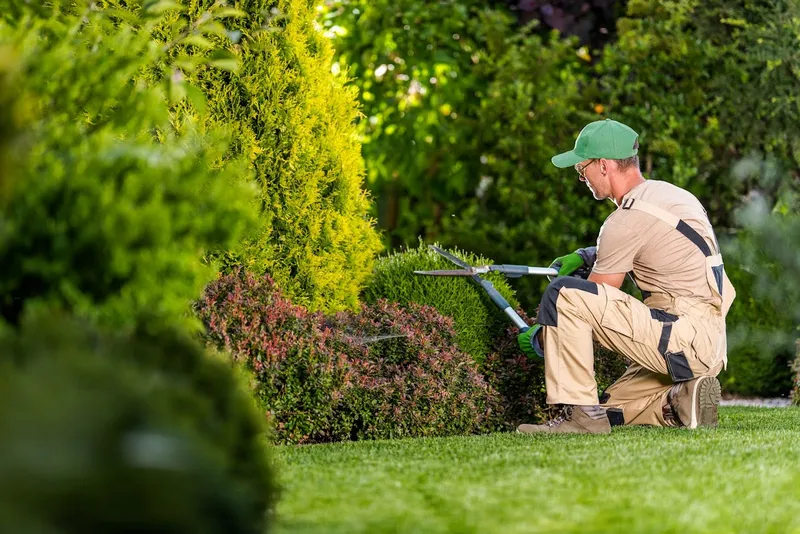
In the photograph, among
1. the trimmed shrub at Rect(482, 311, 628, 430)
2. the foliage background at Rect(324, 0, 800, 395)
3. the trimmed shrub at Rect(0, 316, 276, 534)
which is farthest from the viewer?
the foliage background at Rect(324, 0, 800, 395)

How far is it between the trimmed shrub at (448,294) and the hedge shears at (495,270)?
0.09 metres

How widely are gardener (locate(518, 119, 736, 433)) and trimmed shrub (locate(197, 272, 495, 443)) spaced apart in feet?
1.44

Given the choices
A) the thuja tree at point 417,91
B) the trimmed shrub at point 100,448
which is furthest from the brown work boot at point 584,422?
the thuja tree at point 417,91

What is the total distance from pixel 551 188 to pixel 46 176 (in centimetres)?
691

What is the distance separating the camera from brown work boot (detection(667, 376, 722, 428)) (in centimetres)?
557

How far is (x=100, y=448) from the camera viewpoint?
1.79 m

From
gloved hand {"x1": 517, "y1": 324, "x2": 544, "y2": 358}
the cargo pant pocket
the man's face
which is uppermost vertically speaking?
the man's face

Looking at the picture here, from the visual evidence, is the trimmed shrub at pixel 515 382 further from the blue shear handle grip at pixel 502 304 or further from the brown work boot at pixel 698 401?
the brown work boot at pixel 698 401

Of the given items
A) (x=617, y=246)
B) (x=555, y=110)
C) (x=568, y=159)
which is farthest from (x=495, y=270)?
(x=555, y=110)

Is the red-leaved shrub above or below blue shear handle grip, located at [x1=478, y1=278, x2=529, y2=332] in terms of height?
below

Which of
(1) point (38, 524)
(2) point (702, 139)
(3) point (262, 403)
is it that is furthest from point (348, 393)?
(2) point (702, 139)

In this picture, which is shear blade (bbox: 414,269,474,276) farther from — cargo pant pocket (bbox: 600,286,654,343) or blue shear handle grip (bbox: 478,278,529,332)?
cargo pant pocket (bbox: 600,286,654,343)

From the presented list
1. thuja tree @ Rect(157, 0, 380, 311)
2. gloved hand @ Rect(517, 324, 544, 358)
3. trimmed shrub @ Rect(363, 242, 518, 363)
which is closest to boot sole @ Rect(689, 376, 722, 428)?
gloved hand @ Rect(517, 324, 544, 358)

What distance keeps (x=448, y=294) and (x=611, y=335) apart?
111 centimetres
